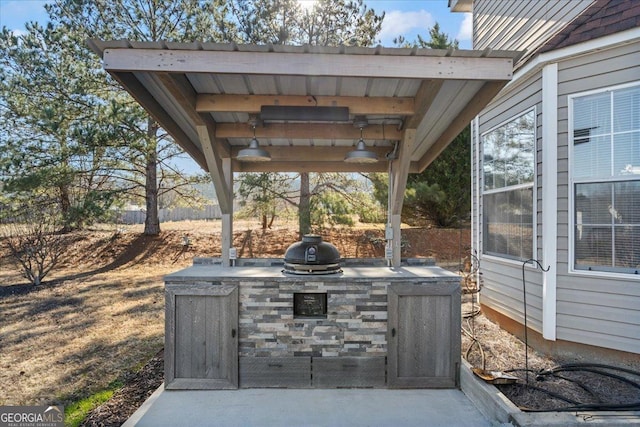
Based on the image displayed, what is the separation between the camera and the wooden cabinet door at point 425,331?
10.2 ft

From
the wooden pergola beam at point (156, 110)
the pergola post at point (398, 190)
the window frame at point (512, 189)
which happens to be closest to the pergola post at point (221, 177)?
the wooden pergola beam at point (156, 110)

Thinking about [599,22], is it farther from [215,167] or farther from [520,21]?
[215,167]

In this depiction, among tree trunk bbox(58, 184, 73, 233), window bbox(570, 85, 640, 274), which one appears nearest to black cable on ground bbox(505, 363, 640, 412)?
window bbox(570, 85, 640, 274)

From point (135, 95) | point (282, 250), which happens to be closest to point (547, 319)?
point (135, 95)

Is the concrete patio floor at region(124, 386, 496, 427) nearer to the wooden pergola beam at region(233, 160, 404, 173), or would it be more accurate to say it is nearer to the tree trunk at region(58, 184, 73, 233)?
the wooden pergola beam at region(233, 160, 404, 173)

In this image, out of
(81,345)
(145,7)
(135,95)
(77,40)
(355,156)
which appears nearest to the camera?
(135,95)

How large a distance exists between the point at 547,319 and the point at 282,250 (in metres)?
7.43

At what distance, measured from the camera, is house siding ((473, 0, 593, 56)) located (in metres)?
4.07

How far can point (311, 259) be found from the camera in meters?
3.22

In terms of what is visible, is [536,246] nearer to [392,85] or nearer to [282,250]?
[392,85]

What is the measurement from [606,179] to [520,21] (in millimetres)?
2726

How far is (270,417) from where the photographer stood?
2643mm

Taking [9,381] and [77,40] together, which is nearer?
[9,381]

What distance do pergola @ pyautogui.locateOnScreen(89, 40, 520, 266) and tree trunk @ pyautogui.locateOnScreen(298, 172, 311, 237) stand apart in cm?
470
